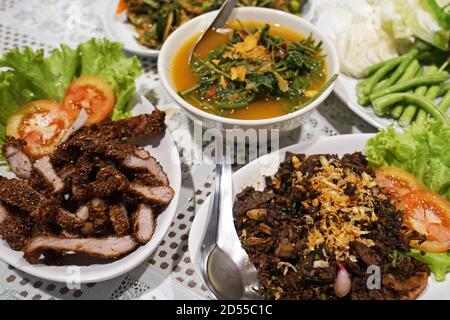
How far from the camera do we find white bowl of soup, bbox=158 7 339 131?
2.52 m

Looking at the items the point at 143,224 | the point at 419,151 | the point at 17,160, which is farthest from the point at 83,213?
the point at 419,151

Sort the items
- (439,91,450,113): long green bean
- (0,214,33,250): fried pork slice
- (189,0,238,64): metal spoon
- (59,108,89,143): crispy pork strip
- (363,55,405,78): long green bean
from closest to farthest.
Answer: (0,214,33,250): fried pork slice < (59,108,89,143): crispy pork strip < (439,91,450,113): long green bean < (189,0,238,64): metal spoon < (363,55,405,78): long green bean

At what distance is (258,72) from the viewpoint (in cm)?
265

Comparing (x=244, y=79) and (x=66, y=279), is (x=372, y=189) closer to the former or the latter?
(x=244, y=79)

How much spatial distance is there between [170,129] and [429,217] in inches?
69.8

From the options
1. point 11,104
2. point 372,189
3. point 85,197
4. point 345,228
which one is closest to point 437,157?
point 372,189

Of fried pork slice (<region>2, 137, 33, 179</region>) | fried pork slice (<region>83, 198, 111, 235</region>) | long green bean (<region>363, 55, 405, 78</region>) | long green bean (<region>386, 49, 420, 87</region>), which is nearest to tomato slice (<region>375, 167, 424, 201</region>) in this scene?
long green bean (<region>386, 49, 420, 87</region>)

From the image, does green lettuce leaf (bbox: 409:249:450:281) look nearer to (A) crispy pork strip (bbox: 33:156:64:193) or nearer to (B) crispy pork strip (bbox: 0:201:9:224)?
(A) crispy pork strip (bbox: 33:156:64:193)

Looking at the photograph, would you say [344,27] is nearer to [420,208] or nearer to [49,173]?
[420,208]

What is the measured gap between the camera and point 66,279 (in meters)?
1.97

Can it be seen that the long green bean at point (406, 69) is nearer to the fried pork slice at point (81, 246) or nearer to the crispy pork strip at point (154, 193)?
the crispy pork strip at point (154, 193)

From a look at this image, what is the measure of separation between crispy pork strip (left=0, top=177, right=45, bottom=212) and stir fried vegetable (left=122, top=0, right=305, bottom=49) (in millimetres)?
1668

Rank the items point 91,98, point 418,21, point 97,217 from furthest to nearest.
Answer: point 418,21, point 91,98, point 97,217

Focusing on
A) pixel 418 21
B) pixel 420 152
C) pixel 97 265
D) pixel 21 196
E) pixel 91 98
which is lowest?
pixel 97 265
